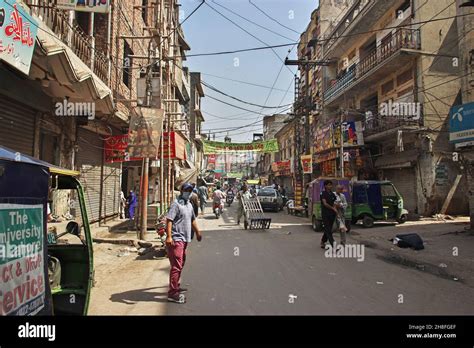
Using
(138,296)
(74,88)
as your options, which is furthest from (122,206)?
(138,296)

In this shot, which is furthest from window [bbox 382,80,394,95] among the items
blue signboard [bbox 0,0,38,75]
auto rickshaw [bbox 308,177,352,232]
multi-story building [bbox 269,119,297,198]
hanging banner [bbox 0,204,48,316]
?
hanging banner [bbox 0,204,48,316]

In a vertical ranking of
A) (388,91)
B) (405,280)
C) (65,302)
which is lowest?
(405,280)

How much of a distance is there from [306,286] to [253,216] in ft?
28.0

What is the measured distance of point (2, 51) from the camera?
4805mm

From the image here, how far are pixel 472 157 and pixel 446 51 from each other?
8.79 m

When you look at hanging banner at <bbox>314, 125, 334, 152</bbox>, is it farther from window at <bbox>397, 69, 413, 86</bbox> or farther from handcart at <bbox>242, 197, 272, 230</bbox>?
handcart at <bbox>242, 197, 272, 230</bbox>

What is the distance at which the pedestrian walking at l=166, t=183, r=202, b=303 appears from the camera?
516 centimetres

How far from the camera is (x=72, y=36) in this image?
10.2 m

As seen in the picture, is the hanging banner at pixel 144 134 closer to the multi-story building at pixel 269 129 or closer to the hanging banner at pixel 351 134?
the hanging banner at pixel 351 134

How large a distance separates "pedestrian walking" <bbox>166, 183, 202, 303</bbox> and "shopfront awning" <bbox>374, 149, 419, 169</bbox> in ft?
50.3

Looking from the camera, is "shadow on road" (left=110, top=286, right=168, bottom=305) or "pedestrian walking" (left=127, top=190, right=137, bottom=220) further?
"pedestrian walking" (left=127, top=190, right=137, bottom=220)

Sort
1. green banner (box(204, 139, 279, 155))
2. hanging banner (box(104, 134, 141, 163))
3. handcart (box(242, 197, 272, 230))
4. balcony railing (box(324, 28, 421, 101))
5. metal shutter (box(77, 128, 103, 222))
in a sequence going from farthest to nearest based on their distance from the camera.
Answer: green banner (box(204, 139, 279, 155))
balcony railing (box(324, 28, 421, 101))
handcart (box(242, 197, 272, 230))
hanging banner (box(104, 134, 141, 163))
metal shutter (box(77, 128, 103, 222))
